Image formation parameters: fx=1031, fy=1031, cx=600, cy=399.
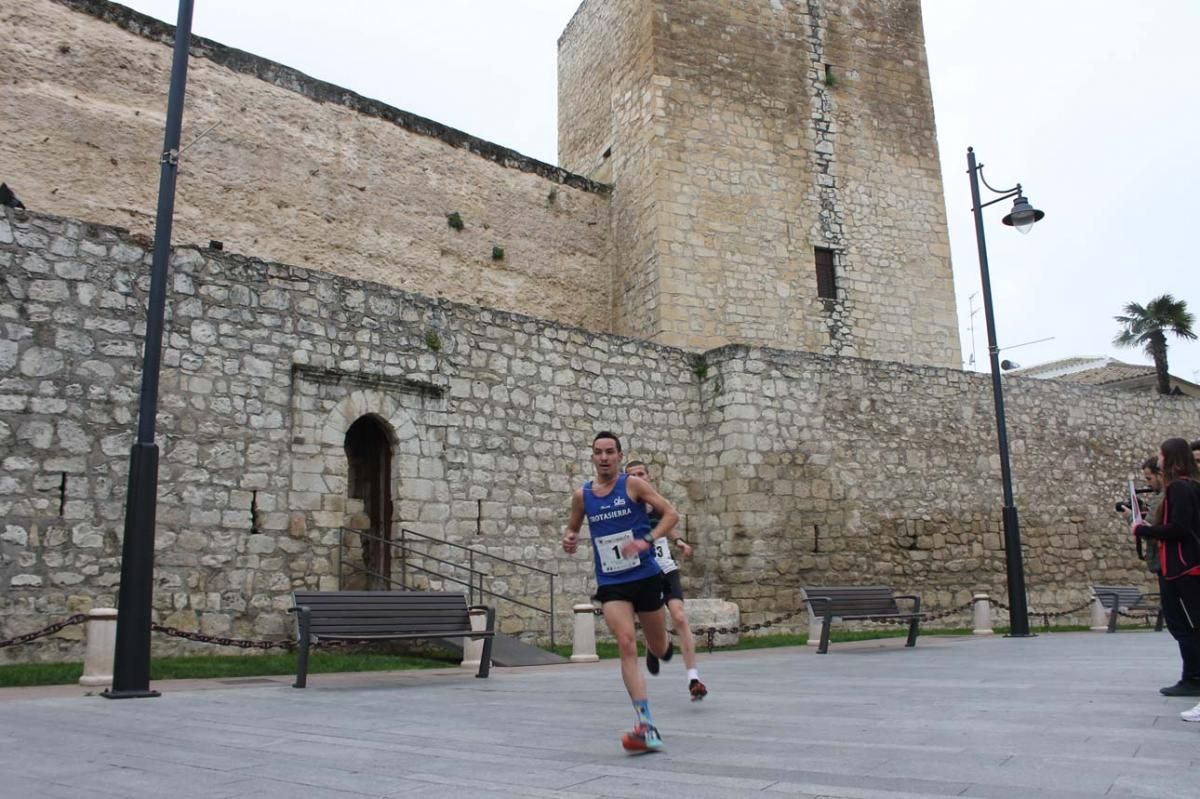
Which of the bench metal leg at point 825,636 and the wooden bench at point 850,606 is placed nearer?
the bench metal leg at point 825,636

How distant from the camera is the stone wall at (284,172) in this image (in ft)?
48.0

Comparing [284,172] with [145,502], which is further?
[284,172]

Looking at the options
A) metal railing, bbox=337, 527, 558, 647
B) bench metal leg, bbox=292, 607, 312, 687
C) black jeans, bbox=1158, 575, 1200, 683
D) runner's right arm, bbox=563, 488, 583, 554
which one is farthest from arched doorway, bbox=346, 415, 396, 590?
black jeans, bbox=1158, 575, 1200, 683

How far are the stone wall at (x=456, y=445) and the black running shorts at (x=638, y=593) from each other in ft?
20.4

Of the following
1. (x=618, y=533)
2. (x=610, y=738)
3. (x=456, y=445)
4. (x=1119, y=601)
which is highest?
(x=456, y=445)

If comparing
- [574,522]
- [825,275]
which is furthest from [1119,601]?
[574,522]

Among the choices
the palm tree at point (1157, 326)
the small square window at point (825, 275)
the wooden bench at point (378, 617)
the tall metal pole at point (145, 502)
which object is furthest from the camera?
the palm tree at point (1157, 326)

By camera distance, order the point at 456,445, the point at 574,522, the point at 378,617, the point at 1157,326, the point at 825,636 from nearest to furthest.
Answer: the point at 574,522
the point at 378,617
the point at 825,636
the point at 456,445
the point at 1157,326

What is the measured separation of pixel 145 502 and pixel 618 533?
12.6 feet

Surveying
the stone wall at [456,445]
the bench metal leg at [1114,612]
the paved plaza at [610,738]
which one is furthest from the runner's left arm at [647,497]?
the bench metal leg at [1114,612]

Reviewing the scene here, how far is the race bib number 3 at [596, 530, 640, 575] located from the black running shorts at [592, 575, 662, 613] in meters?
0.09

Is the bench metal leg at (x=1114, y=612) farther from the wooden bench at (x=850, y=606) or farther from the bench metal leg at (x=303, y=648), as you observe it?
the bench metal leg at (x=303, y=648)

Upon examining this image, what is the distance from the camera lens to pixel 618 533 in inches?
212

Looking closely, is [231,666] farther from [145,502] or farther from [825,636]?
[825,636]
